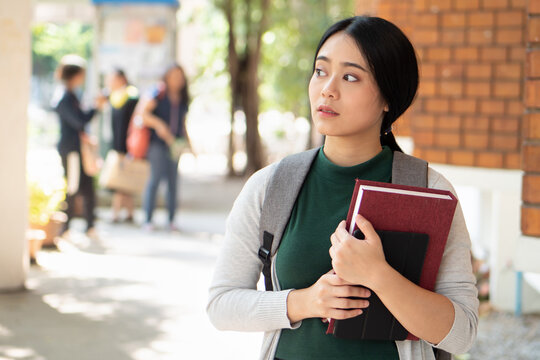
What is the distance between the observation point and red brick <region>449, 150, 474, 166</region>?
6.13 metres

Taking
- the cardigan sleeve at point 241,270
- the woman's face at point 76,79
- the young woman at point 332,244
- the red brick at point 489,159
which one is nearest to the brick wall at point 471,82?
the red brick at point 489,159

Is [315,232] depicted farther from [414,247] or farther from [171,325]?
[171,325]

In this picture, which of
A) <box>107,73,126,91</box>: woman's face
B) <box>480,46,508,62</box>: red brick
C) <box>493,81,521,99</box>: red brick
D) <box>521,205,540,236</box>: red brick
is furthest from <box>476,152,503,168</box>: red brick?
<box>107,73,126,91</box>: woman's face

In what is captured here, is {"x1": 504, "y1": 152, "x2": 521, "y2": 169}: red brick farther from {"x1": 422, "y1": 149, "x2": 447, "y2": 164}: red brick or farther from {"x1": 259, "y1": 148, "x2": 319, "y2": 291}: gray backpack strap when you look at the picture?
{"x1": 259, "y1": 148, "x2": 319, "y2": 291}: gray backpack strap

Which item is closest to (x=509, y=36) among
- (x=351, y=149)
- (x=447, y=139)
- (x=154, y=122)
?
(x=447, y=139)

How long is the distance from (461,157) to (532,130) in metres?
3.00

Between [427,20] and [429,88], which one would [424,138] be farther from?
[427,20]

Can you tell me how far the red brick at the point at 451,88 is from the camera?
20.3 ft

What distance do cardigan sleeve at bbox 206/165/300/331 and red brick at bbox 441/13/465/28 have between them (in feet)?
14.1

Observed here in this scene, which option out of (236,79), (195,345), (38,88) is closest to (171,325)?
(195,345)

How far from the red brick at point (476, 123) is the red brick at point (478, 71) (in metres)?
0.29

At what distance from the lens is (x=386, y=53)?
202 centimetres

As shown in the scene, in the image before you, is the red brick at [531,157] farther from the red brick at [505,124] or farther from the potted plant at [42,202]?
the potted plant at [42,202]

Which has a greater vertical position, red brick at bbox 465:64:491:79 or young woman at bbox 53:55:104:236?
red brick at bbox 465:64:491:79
